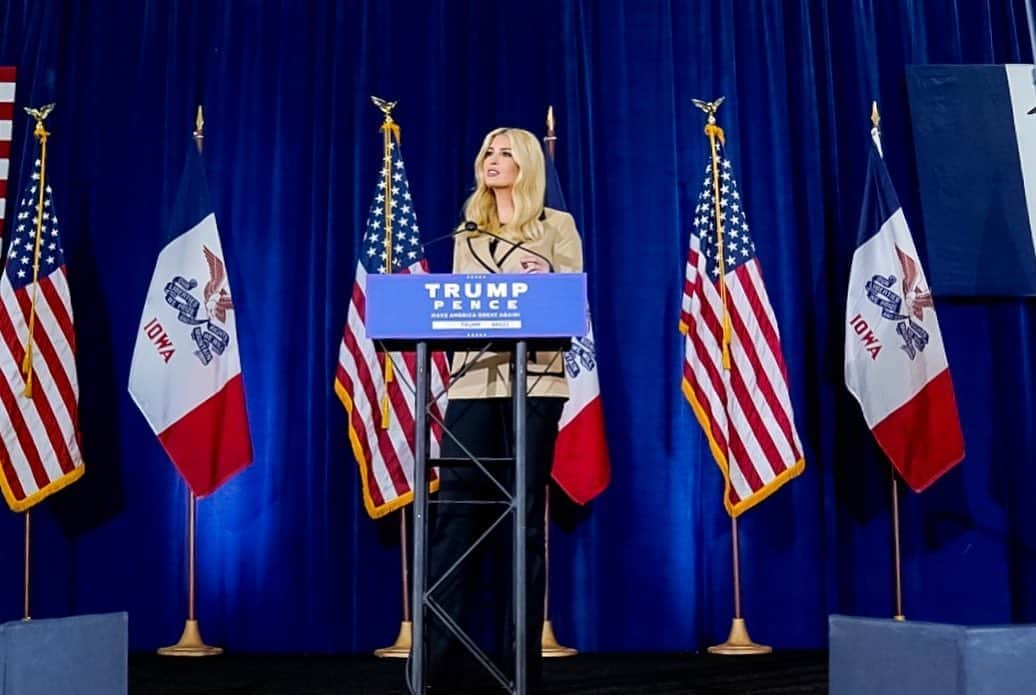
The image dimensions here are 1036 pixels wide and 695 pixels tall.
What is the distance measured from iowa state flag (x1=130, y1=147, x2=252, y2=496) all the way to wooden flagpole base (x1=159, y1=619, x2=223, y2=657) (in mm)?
540

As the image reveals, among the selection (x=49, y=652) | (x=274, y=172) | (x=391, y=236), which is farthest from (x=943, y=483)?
(x=49, y=652)

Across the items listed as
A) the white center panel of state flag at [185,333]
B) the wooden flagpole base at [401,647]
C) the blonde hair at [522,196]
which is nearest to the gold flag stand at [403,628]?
the wooden flagpole base at [401,647]

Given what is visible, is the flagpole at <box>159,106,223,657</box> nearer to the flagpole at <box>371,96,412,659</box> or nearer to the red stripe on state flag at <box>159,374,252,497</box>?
the red stripe on state flag at <box>159,374,252,497</box>

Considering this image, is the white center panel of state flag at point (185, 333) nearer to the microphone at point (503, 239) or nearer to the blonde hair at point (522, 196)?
the blonde hair at point (522, 196)

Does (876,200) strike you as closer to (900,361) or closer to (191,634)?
(900,361)

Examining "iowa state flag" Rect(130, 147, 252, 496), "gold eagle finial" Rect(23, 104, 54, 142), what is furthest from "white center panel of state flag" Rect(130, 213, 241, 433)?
"gold eagle finial" Rect(23, 104, 54, 142)

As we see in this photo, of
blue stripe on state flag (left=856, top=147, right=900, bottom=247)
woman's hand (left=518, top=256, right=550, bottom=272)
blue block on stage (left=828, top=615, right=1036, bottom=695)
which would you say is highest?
blue stripe on state flag (left=856, top=147, right=900, bottom=247)

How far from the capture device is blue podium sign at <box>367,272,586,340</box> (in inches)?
110

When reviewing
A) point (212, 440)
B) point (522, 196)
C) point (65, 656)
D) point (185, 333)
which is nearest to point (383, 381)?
point (212, 440)

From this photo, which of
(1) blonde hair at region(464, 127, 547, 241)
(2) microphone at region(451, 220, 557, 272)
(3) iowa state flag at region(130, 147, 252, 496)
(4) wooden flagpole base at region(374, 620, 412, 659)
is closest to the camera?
(2) microphone at region(451, 220, 557, 272)

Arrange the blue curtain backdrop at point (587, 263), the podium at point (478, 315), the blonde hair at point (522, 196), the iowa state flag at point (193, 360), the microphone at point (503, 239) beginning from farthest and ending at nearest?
the blue curtain backdrop at point (587, 263) < the iowa state flag at point (193, 360) < the blonde hair at point (522, 196) < the microphone at point (503, 239) < the podium at point (478, 315)

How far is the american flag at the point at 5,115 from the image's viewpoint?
5238mm

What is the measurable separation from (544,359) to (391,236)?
5.68 feet

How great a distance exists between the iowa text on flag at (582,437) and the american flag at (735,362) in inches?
14.9
